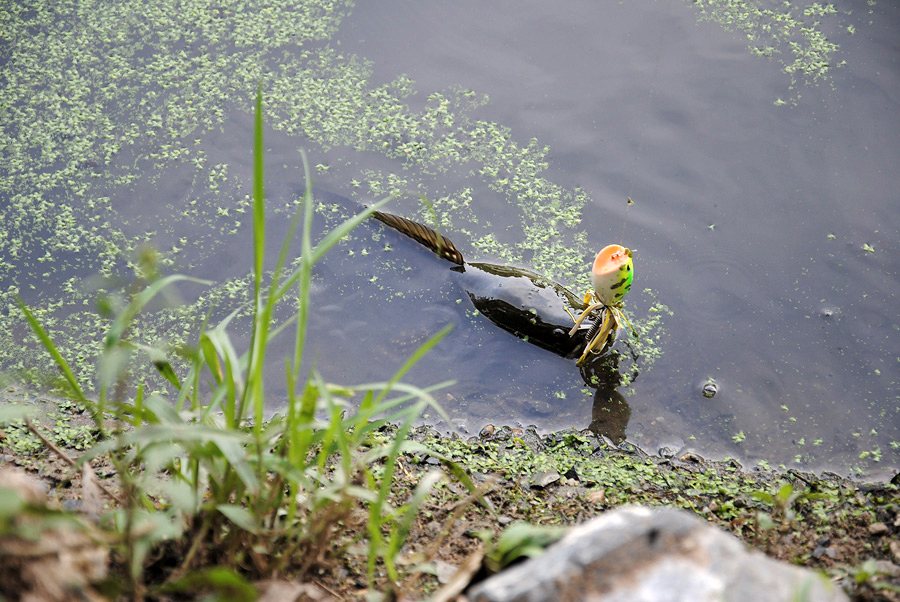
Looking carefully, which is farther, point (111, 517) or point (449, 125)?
point (449, 125)

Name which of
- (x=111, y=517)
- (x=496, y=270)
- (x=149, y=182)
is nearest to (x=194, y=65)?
(x=149, y=182)

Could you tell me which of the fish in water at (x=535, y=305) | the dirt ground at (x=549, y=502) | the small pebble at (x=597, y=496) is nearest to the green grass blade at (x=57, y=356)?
the dirt ground at (x=549, y=502)

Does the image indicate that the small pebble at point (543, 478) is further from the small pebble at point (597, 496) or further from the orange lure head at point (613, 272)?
the orange lure head at point (613, 272)

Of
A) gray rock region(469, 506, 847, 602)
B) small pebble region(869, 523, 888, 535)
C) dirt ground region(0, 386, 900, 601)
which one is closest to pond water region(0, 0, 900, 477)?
dirt ground region(0, 386, 900, 601)

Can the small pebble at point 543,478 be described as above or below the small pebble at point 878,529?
below

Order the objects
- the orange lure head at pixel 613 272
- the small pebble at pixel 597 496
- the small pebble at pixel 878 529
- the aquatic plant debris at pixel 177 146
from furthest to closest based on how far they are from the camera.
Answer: the aquatic plant debris at pixel 177 146, the orange lure head at pixel 613 272, the small pebble at pixel 597 496, the small pebble at pixel 878 529

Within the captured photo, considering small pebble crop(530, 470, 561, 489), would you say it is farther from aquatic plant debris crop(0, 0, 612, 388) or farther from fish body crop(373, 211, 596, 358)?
aquatic plant debris crop(0, 0, 612, 388)

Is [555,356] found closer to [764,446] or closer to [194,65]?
[764,446]

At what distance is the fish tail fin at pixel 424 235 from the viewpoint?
10.6 ft

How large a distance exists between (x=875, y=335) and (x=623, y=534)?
7.00 feet

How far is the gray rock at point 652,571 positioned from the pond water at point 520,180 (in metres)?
1.41

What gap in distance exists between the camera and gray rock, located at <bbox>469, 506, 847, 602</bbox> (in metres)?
1.32

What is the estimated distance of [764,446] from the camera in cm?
277

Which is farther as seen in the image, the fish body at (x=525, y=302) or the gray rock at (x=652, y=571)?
the fish body at (x=525, y=302)
